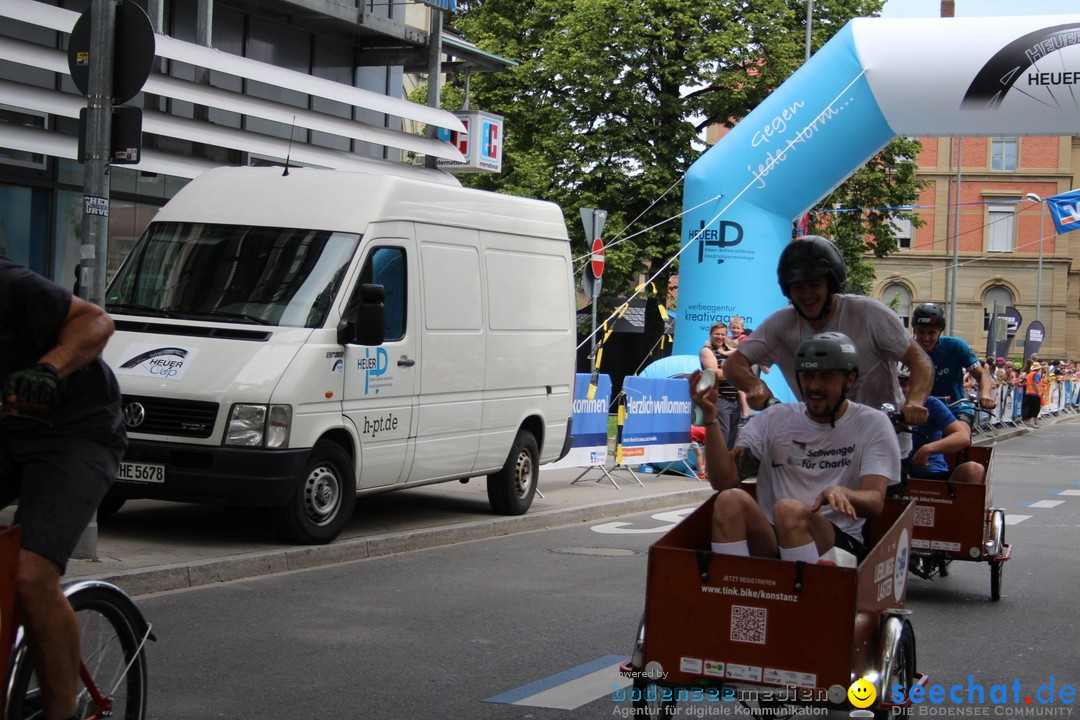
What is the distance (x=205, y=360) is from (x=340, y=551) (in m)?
1.70

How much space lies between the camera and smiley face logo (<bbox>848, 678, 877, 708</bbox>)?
4.71 meters

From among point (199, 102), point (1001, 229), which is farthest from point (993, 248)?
point (199, 102)

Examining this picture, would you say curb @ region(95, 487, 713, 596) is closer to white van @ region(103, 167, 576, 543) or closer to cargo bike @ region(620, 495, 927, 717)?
white van @ region(103, 167, 576, 543)

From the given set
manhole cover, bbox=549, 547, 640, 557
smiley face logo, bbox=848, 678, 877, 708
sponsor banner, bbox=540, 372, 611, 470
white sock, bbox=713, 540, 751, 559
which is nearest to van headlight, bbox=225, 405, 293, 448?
manhole cover, bbox=549, 547, 640, 557

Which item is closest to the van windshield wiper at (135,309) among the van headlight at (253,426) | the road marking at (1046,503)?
the van headlight at (253,426)

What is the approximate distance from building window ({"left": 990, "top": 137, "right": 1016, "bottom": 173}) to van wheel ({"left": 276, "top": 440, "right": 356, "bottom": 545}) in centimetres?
7767

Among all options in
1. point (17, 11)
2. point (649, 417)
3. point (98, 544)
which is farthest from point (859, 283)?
point (98, 544)

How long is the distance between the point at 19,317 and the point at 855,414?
3201 mm

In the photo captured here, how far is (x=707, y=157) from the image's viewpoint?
18.9 meters

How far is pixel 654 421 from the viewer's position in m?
16.5

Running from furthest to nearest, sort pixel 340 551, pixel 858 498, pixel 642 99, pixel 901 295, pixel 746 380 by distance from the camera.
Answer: pixel 901 295 → pixel 642 99 → pixel 340 551 → pixel 746 380 → pixel 858 498

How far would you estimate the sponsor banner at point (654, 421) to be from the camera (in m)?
16.0

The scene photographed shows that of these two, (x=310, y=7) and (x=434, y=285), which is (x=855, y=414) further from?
(x=310, y=7)

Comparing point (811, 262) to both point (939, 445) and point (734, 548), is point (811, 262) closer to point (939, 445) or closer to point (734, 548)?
point (734, 548)
